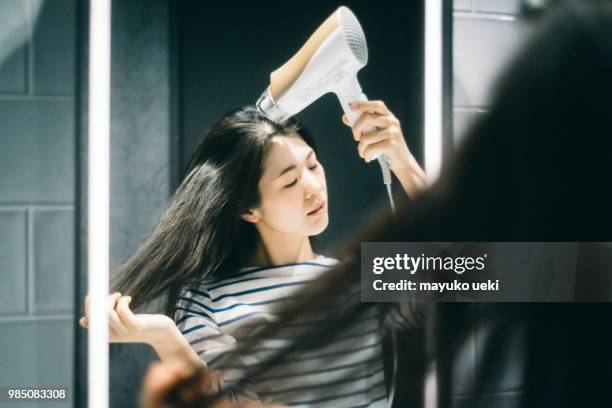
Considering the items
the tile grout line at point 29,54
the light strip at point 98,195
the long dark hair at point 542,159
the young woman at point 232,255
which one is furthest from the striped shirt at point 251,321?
the long dark hair at point 542,159

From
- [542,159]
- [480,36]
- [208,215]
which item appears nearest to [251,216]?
[208,215]

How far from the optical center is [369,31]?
926 mm

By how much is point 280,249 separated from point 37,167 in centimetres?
37

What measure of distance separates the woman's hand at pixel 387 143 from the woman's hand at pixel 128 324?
40cm

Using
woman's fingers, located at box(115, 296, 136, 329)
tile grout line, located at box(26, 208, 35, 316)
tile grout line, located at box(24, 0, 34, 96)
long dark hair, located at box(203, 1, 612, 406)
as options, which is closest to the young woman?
woman's fingers, located at box(115, 296, 136, 329)

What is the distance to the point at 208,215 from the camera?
0.89 meters

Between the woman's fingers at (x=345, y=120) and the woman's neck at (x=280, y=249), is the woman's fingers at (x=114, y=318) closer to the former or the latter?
the woman's neck at (x=280, y=249)

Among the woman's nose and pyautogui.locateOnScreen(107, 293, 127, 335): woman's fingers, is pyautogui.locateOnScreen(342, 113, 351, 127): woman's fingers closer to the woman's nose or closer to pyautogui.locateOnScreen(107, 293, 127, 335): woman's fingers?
the woman's nose

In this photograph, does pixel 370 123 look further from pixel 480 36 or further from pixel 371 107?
pixel 480 36

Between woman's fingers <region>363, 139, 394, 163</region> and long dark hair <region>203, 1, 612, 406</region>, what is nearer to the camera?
long dark hair <region>203, 1, 612, 406</region>

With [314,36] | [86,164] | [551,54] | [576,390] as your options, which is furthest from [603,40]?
[86,164]

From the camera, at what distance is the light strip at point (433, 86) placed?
0.95 metres

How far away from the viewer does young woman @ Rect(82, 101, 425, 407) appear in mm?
875

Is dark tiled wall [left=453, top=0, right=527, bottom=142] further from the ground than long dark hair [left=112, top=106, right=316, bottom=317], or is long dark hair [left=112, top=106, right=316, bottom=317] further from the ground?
dark tiled wall [left=453, top=0, right=527, bottom=142]
